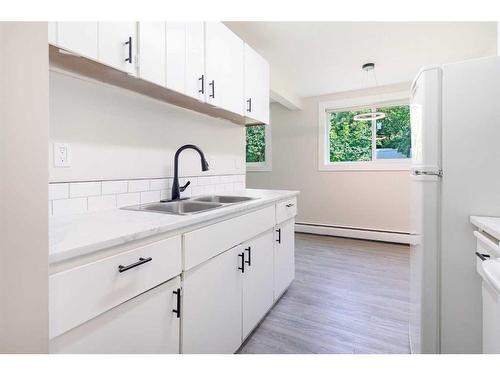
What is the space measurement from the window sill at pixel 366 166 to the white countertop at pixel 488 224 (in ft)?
9.28

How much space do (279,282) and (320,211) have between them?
8.36ft

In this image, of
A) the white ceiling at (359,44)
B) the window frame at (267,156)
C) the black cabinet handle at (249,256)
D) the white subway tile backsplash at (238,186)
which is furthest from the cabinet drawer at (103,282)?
the window frame at (267,156)

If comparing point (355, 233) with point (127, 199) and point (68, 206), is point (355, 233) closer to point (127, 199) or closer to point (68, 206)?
point (127, 199)

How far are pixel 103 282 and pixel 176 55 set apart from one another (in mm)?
1227

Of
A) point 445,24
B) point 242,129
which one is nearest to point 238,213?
point 242,129

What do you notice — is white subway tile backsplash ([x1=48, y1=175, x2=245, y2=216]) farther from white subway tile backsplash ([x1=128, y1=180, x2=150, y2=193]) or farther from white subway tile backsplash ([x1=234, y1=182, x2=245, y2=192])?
white subway tile backsplash ([x1=234, y1=182, x2=245, y2=192])

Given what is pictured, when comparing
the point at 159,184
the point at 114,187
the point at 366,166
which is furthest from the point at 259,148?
the point at 114,187

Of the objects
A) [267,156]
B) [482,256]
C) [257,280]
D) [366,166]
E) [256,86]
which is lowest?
[257,280]

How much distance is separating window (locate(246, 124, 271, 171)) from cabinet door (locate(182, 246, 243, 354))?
3489 millimetres

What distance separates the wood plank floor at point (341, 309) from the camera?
1619 mm

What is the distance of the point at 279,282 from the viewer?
6.82ft

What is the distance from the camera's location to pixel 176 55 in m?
1.46
